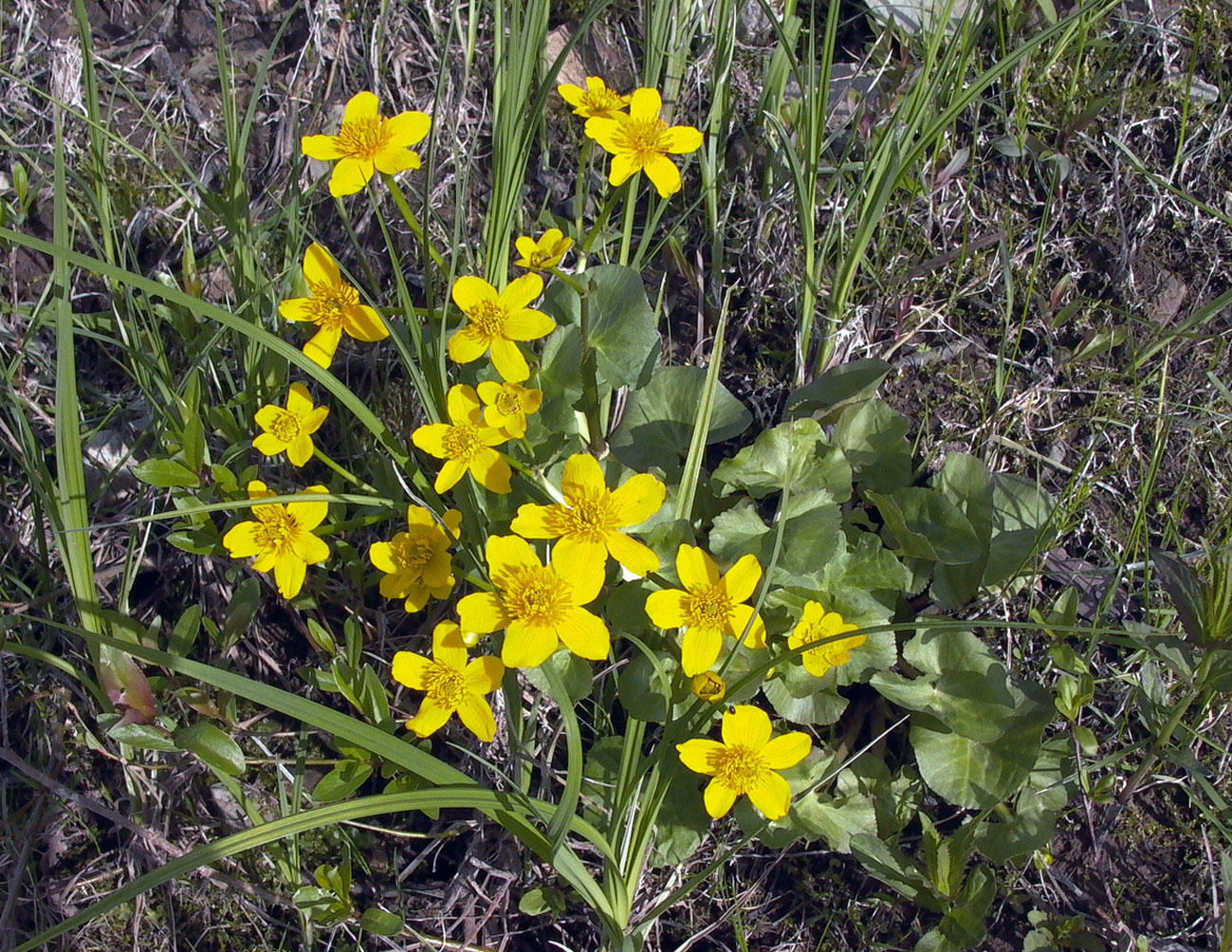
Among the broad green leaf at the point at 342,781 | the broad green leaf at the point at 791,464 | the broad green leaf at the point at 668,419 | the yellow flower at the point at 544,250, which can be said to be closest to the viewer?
the broad green leaf at the point at 342,781

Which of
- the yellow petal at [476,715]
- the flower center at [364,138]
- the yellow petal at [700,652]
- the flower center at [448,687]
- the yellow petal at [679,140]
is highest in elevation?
the flower center at [364,138]

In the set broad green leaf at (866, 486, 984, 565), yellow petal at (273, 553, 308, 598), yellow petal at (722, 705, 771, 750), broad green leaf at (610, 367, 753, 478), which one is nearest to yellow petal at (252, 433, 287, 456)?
yellow petal at (273, 553, 308, 598)

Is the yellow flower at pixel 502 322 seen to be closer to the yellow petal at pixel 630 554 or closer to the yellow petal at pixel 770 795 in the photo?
the yellow petal at pixel 630 554

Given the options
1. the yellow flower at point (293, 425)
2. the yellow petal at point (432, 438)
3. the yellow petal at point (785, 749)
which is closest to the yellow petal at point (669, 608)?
the yellow petal at point (785, 749)

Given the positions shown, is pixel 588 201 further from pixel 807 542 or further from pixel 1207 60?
pixel 1207 60

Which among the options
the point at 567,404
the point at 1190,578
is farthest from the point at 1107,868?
the point at 567,404

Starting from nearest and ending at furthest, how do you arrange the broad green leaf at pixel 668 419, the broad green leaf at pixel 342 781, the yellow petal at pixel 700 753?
the yellow petal at pixel 700 753
the broad green leaf at pixel 342 781
the broad green leaf at pixel 668 419

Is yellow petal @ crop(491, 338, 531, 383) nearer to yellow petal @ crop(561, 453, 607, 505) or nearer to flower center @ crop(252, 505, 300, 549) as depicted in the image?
yellow petal @ crop(561, 453, 607, 505)
